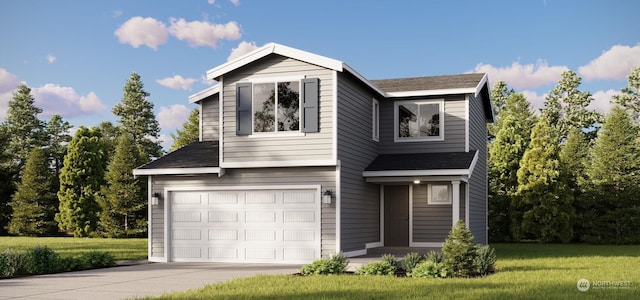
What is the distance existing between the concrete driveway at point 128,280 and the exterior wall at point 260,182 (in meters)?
1.29

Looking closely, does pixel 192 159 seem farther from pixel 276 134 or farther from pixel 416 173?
pixel 416 173

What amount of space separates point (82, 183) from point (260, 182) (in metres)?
21.2

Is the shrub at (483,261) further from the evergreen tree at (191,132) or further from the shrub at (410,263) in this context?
the evergreen tree at (191,132)

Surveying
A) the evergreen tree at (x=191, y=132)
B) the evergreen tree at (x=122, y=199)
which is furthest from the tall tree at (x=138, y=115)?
the evergreen tree at (x=122, y=199)

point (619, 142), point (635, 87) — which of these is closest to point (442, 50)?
point (619, 142)

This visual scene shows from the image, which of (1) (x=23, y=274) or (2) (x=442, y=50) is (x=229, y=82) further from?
(2) (x=442, y=50)

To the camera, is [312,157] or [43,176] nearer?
[312,157]

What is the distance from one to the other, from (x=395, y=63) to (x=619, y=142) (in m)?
10.2

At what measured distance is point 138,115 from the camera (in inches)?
2034

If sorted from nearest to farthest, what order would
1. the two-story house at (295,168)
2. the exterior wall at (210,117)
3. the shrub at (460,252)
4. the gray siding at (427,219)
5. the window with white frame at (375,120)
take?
the shrub at (460,252)
the two-story house at (295,168)
the window with white frame at (375,120)
the gray siding at (427,219)
the exterior wall at (210,117)

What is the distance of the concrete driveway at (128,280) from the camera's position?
1155 cm

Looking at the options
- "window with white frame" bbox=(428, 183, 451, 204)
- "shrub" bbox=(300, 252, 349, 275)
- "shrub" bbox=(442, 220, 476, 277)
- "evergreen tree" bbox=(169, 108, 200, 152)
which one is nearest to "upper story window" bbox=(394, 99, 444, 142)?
"window with white frame" bbox=(428, 183, 451, 204)

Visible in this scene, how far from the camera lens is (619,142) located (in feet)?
96.7

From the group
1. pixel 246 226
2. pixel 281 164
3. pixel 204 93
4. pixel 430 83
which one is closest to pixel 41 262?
pixel 246 226
